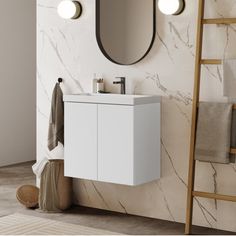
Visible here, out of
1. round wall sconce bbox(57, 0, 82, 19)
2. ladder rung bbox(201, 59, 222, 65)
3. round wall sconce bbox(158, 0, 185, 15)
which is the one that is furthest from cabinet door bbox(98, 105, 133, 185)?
round wall sconce bbox(57, 0, 82, 19)

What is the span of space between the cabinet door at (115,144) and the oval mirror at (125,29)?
499mm

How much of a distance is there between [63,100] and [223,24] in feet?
4.33

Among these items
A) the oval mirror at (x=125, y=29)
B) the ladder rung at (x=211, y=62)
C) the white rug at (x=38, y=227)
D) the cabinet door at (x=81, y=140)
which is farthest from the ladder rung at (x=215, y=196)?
the oval mirror at (x=125, y=29)

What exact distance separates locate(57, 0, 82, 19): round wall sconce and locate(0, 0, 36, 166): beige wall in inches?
79.4

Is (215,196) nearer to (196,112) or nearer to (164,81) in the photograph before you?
(196,112)

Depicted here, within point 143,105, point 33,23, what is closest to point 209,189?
point 143,105

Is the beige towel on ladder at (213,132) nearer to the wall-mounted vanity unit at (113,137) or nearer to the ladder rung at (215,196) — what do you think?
the ladder rung at (215,196)

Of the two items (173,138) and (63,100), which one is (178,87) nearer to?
(173,138)

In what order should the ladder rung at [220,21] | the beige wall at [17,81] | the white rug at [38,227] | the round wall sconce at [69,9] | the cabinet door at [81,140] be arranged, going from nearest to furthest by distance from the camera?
the ladder rung at [220,21]
the white rug at [38,227]
the cabinet door at [81,140]
the round wall sconce at [69,9]
the beige wall at [17,81]

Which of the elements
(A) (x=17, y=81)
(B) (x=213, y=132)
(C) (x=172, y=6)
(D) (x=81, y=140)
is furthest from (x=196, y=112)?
(A) (x=17, y=81)

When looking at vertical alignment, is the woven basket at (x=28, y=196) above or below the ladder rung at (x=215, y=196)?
below

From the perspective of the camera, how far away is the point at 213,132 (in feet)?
13.3

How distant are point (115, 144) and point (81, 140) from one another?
0.32 m

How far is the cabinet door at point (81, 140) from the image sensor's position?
4.39m
